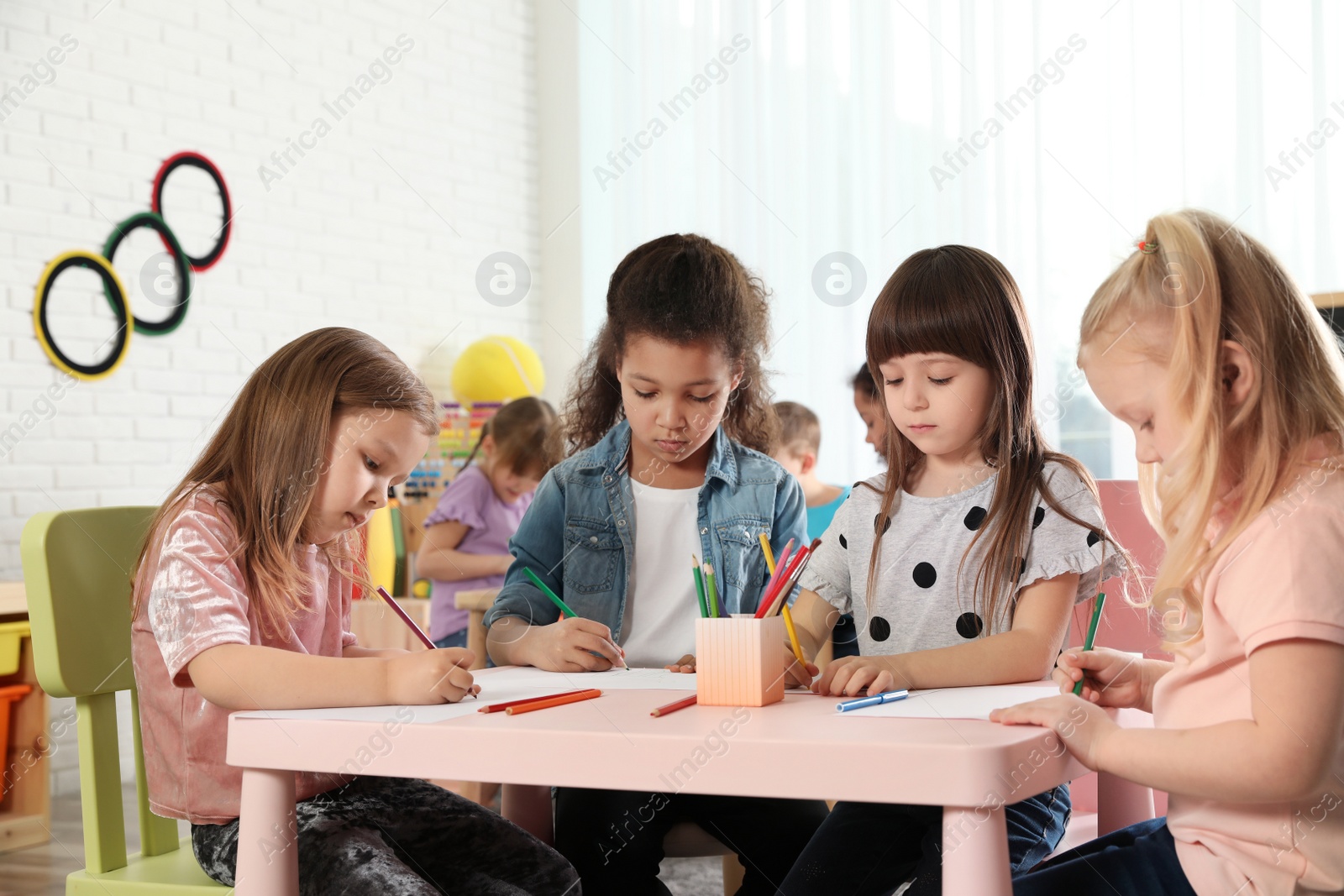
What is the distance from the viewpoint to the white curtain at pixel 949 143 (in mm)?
3285

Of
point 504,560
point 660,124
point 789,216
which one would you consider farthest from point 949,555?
point 660,124

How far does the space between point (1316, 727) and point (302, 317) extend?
3.72 metres

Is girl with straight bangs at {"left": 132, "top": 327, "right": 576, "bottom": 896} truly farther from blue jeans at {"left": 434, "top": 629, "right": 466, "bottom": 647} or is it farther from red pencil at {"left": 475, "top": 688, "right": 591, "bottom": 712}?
blue jeans at {"left": 434, "top": 629, "right": 466, "bottom": 647}

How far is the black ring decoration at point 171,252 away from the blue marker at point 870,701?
309 cm

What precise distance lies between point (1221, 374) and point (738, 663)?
1.30 ft

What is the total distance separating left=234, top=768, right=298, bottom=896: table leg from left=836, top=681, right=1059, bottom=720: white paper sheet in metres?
0.40

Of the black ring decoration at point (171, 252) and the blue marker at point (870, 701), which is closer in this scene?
the blue marker at point (870, 701)

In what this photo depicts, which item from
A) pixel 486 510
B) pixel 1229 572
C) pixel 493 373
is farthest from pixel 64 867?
pixel 1229 572


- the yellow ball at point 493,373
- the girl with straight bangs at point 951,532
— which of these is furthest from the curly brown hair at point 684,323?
the yellow ball at point 493,373

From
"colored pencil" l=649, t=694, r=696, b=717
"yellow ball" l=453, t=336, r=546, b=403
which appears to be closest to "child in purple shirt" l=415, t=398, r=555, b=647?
"yellow ball" l=453, t=336, r=546, b=403

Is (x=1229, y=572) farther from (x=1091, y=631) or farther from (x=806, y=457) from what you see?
(x=806, y=457)

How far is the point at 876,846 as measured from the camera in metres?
1.03

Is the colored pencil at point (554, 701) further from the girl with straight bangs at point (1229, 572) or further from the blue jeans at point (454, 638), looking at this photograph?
the blue jeans at point (454, 638)

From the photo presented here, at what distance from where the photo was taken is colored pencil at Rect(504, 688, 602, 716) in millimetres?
832
